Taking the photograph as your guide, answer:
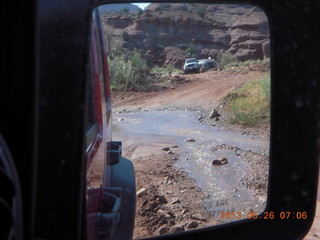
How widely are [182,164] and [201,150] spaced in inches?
13.3

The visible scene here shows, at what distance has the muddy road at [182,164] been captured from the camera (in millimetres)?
2859

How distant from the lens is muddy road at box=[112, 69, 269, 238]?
113 inches

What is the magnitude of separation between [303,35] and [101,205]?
3.70ft

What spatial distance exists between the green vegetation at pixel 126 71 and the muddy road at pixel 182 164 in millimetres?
89

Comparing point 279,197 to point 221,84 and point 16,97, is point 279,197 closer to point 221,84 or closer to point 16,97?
point 16,97

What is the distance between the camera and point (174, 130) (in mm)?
3354

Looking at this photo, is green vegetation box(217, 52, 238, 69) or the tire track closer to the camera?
the tire track

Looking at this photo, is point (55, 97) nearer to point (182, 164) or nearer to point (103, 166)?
point (103, 166)

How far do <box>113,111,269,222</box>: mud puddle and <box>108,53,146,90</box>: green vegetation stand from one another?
22cm

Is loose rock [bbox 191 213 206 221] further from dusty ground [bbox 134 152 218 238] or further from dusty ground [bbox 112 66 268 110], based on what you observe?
dusty ground [bbox 112 66 268 110]

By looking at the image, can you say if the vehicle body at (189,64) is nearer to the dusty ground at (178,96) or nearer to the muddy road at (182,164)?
the dusty ground at (178,96)

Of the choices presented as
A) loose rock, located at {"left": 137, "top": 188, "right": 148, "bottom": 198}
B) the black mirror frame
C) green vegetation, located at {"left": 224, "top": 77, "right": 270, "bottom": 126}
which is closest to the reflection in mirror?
loose rock, located at {"left": 137, "top": 188, "right": 148, "bottom": 198}

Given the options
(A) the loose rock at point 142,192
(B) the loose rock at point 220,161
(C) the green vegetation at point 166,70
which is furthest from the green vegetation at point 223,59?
(A) the loose rock at point 142,192

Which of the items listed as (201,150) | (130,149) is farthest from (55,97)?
(201,150)
